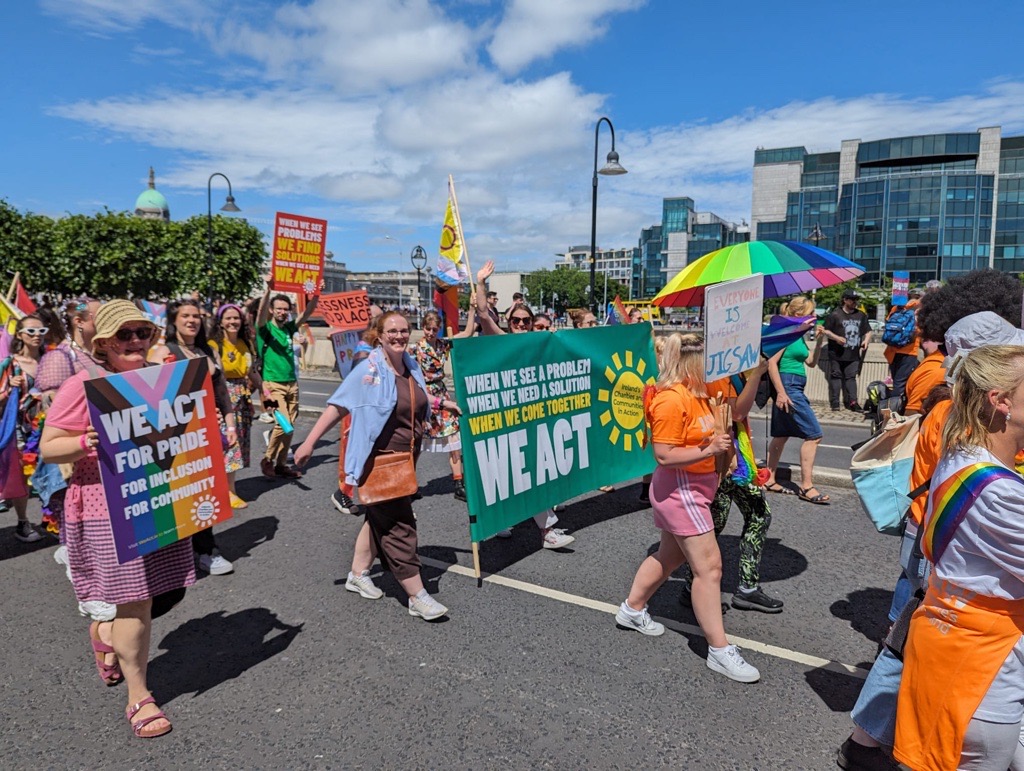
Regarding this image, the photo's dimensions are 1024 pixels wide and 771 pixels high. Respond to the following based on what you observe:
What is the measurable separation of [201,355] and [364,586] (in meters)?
1.95

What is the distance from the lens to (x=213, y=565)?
4.91 meters

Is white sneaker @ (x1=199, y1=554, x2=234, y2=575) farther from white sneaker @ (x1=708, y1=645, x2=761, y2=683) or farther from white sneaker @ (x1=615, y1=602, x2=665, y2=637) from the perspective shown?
white sneaker @ (x1=708, y1=645, x2=761, y2=683)

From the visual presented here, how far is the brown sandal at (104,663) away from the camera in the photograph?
3338mm

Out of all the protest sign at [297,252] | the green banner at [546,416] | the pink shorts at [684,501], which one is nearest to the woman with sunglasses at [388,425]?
the green banner at [546,416]

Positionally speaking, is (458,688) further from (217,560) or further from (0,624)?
(0,624)

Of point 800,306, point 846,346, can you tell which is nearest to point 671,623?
point 800,306

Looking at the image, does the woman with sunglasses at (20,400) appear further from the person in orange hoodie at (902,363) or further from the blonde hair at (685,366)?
the person in orange hoodie at (902,363)

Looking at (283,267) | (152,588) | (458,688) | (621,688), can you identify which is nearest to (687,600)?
(621,688)

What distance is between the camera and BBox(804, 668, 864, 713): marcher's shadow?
10.6 ft

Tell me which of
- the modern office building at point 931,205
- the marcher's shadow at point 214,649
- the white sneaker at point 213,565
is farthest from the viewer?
the modern office building at point 931,205

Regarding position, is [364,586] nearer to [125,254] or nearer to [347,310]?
[347,310]

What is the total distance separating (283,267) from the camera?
8.38m

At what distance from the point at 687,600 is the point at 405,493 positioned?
1883 millimetres

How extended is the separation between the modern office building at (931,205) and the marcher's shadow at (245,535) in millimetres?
91252
